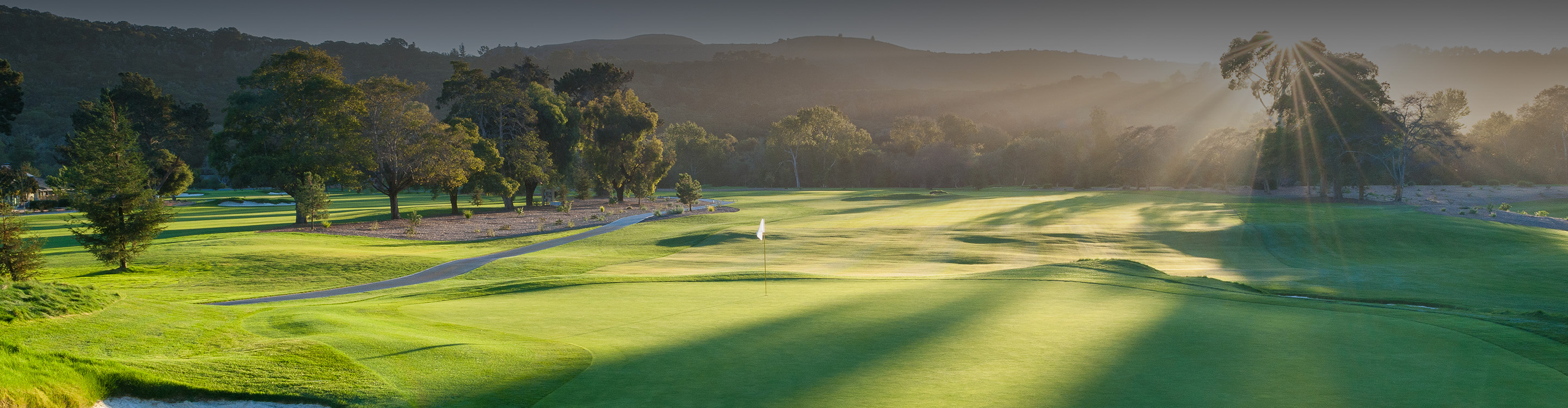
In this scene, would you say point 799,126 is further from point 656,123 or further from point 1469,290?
point 1469,290

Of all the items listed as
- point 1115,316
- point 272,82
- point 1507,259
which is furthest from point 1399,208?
point 272,82

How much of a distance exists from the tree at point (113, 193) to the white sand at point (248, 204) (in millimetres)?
45223

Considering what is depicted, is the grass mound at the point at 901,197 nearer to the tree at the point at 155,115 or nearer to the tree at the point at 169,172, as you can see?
the tree at the point at 169,172

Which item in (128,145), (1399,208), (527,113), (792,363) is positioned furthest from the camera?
(527,113)

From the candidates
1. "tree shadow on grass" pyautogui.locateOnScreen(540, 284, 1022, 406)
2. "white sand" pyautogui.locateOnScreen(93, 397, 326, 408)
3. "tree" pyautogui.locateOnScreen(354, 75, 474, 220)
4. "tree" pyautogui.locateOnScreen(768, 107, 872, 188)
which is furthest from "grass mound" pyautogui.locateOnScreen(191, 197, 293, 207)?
"tree shadow on grass" pyautogui.locateOnScreen(540, 284, 1022, 406)

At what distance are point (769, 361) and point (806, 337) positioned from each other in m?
1.13

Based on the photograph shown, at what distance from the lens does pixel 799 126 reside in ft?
322

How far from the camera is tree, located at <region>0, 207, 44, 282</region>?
12594 millimetres

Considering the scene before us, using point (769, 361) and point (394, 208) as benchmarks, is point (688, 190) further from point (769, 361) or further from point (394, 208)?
point (769, 361)

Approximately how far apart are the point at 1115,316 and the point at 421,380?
7865 mm

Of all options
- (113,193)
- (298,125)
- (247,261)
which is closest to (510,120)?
(298,125)

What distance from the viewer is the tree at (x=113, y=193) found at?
51.9 feet

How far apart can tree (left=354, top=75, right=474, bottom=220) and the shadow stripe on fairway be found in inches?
359

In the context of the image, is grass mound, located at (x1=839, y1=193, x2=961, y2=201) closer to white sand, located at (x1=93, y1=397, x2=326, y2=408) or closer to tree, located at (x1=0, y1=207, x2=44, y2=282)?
tree, located at (x1=0, y1=207, x2=44, y2=282)
